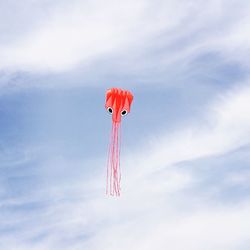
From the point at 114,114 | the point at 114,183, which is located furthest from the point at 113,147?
the point at 114,114

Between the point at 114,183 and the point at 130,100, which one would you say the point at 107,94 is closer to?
the point at 130,100

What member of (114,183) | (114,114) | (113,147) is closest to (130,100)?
(114,114)

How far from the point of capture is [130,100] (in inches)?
3954

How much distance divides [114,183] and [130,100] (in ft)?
76.8

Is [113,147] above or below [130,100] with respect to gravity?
below

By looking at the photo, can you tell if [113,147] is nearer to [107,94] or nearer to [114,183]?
[114,183]

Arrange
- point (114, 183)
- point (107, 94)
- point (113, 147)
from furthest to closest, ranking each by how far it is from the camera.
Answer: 1. point (107, 94)
2. point (113, 147)
3. point (114, 183)

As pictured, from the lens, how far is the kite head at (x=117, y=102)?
3893 inches

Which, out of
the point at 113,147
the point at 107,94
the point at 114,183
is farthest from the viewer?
the point at 107,94

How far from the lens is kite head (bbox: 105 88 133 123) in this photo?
9888cm

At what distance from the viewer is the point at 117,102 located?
99125 millimetres

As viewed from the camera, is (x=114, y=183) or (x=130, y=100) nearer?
(x=114, y=183)

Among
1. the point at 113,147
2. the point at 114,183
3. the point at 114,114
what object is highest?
the point at 114,114

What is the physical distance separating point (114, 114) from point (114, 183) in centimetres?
2223
